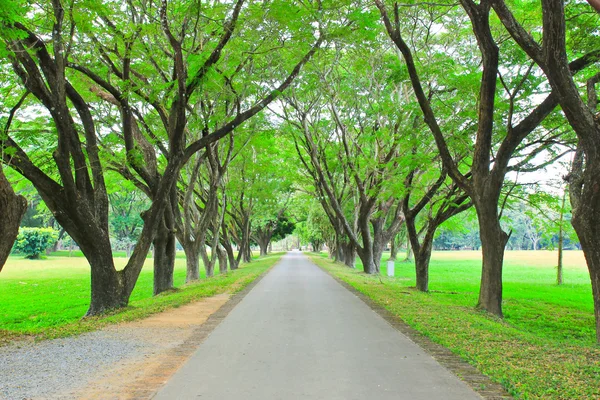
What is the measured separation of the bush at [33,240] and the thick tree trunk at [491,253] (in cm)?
4444

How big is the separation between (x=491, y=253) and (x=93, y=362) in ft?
26.0

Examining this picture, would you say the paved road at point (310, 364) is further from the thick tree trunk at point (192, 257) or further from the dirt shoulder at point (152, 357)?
the thick tree trunk at point (192, 257)

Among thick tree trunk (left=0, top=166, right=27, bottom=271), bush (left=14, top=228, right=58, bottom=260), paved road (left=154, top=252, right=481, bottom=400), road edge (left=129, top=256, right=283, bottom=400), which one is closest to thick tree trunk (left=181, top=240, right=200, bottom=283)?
road edge (left=129, top=256, right=283, bottom=400)

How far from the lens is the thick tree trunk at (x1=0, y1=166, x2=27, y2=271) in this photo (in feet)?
21.4

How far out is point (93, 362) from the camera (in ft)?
16.8

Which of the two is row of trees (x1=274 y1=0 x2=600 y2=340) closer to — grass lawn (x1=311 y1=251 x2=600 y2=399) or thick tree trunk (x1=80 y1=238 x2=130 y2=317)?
grass lawn (x1=311 y1=251 x2=600 y2=399)

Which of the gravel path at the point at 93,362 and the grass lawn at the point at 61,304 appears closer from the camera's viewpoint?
the gravel path at the point at 93,362

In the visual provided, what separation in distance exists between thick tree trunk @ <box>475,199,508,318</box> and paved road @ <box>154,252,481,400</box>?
3.08m

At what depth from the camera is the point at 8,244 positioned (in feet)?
22.2

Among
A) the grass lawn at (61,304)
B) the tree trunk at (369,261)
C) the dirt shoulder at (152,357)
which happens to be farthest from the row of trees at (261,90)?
the tree trunk at (369,261)

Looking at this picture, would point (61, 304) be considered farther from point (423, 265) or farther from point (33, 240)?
point (33, 240)

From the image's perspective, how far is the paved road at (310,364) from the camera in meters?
4.11

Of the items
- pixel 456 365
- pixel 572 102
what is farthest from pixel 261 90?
pixel 456 365

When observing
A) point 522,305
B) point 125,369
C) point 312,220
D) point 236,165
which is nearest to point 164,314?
point 125,369
